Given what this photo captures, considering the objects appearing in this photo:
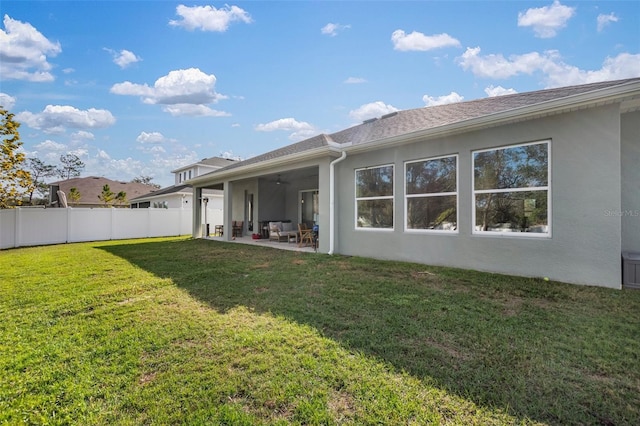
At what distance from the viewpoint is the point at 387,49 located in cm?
1059

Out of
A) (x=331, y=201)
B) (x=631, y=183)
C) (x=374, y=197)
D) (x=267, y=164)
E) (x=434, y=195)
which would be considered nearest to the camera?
(x=631, y=183)

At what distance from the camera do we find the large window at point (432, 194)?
686cm

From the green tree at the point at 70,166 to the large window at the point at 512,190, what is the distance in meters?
49.6

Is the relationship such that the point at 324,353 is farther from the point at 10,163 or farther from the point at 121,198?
the point at 121,198

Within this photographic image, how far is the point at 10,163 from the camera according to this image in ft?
40.1

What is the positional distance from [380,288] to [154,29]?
12.7 metres

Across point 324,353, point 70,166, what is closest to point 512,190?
point 324,353

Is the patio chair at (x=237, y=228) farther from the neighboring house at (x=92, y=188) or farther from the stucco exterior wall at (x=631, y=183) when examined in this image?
the neighboring house at (x=92, y=188)

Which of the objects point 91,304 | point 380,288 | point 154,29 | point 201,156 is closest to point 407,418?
point 380,288

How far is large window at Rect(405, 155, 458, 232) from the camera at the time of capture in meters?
6.86

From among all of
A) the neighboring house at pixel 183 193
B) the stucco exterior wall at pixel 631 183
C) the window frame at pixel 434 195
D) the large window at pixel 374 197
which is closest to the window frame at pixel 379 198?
the large window at pixel 374 197

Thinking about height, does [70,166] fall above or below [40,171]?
above

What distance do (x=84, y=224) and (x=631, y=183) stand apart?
21.2 meters

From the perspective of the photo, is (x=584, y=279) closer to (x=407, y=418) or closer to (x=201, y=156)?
(x=407, y=418)
